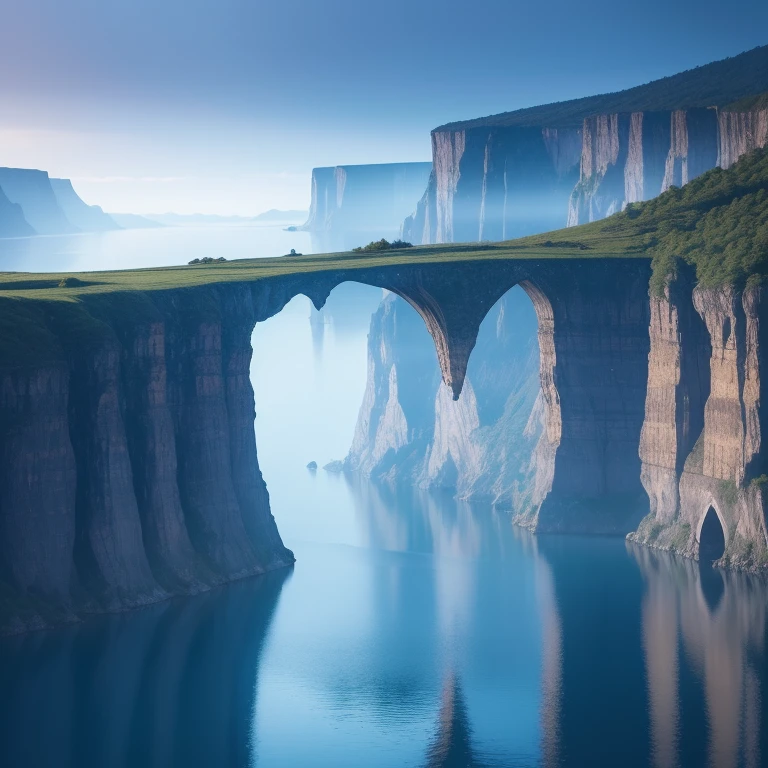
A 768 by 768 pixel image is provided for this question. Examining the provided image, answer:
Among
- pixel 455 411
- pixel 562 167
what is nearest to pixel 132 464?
pixel 455 411

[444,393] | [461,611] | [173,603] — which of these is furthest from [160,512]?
[444,393]

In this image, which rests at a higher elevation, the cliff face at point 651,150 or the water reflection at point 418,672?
the cliff face at point 651,150

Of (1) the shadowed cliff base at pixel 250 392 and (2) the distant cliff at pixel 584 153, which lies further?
(2) the distant cliff at pixel 584 153

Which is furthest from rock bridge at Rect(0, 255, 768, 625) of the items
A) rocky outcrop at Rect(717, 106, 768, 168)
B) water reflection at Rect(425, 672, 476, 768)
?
water reflection at Rect(425, 672, 476, 768)

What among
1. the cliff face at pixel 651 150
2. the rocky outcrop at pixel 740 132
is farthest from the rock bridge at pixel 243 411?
the cliff face at pixel 651 150

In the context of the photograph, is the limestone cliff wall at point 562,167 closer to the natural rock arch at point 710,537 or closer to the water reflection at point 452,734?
the natural rock arch at point 710,537

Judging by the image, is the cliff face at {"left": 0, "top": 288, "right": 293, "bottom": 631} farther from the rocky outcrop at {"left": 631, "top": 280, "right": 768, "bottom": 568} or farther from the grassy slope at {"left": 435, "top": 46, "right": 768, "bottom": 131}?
the grassy slope at {"left": 435, "top": 46, "right": 768, "bottom": 131}

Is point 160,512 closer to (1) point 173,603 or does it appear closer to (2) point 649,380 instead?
(1) point 173,603
